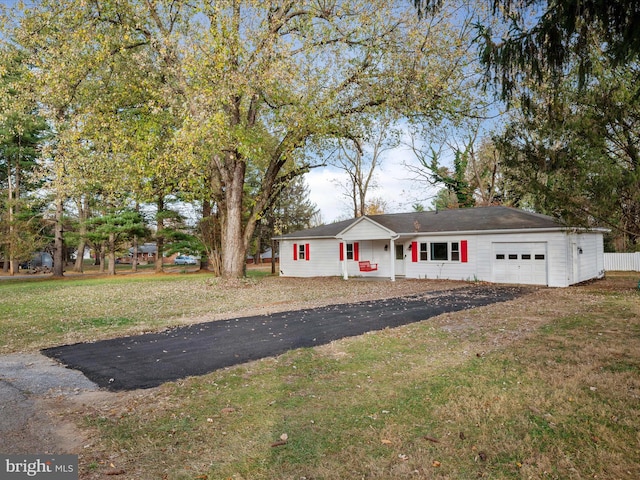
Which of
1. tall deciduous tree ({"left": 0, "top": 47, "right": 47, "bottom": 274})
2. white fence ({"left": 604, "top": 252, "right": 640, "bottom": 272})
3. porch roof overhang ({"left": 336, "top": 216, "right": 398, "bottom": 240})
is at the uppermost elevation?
tall deciduous tree ({"left": 0, "top": 47, "right": 47, "bottom": 274})

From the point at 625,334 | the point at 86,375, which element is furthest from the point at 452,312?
the point at 86,375

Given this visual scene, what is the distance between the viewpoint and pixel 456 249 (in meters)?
19.7

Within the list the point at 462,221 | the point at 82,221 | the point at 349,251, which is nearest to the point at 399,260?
the point at 349,251

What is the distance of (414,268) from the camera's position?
21.2 m

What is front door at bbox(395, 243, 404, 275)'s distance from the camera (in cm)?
2225

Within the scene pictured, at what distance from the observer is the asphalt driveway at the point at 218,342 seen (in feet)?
18.8

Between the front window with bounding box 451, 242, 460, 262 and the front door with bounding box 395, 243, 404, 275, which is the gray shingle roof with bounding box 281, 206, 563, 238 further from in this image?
the front door with bounding box 395, 243, 404, 275

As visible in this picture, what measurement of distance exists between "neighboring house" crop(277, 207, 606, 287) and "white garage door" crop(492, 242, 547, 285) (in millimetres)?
38

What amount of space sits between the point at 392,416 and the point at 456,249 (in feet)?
55.1

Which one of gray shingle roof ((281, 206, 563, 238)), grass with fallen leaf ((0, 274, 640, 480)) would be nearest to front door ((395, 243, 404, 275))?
gray shingle roof ((281, 206, 563, 238))

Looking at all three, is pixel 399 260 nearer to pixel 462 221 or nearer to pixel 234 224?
pixel 462 221

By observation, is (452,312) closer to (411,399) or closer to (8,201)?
(411,399)

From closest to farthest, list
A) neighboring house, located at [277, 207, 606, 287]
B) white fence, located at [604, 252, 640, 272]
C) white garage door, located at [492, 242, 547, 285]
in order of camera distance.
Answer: neighboring house, located at [277, 207, 606, 287] → white garage door, located at [492, 242, 547, 285] → white fence, located at [604, 252, 640, 272]

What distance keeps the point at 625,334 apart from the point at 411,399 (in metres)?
5.44
